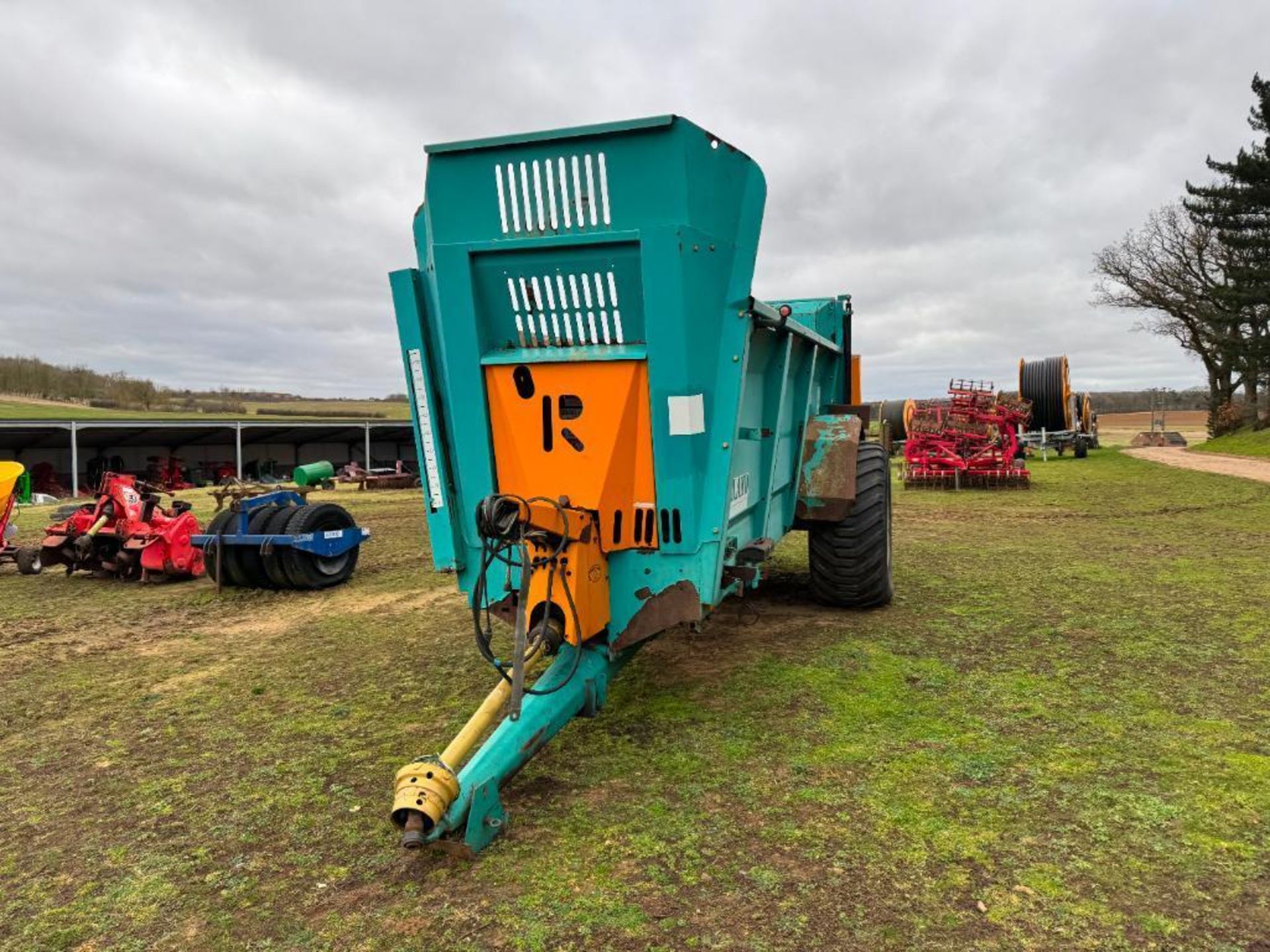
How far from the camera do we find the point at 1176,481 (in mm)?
15219

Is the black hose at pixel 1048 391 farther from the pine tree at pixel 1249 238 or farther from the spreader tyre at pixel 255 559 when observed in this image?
the spreader tyre at pixel 255 559

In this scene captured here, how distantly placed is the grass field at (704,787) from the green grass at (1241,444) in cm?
2368

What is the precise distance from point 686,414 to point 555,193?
1063 mm

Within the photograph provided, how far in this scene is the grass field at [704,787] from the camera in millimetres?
2277

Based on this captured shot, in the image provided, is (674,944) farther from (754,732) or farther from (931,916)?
(754,732)

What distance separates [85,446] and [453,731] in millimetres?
26549

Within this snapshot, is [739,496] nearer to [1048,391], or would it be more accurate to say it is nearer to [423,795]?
[423,795]

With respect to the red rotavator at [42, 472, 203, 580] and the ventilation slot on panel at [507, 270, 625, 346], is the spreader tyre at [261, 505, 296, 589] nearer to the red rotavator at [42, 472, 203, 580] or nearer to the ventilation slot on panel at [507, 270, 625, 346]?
the red rotavator at [42, 472, 203, 580]

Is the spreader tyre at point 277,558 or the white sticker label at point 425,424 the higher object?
the white sticker label at point 425,424

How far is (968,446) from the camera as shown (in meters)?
15.7

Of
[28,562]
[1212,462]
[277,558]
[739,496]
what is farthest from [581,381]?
[1212,462]

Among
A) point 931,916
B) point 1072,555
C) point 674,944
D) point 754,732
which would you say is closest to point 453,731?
point 754,732

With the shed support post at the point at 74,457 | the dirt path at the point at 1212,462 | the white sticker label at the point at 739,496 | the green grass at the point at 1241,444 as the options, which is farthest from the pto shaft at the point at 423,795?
the green grass at the point at 1241,444

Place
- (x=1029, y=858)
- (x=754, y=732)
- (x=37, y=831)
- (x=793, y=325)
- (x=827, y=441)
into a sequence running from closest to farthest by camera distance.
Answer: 1. (x=1029, y=858)
2. (x=37, y=831)
3. (x=754, y=732)
4. (x=793, y=325)
5. (x=827, y=441)
